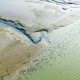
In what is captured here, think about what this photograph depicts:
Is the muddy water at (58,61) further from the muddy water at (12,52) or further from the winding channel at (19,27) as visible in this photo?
the winding channel at (19,27)

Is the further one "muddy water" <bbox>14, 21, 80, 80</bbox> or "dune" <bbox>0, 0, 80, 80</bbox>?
"dune" <bbox>0, 0, 80, 80</bbox>

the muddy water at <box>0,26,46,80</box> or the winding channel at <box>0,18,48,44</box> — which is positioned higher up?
the muddy water at <box>0,26,46,80</box>

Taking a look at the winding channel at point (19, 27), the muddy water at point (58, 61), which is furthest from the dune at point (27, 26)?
the muddy water at point (58, 61)

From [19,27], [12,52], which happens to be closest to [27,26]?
[19,27]

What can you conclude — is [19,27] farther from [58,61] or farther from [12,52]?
[58,61]

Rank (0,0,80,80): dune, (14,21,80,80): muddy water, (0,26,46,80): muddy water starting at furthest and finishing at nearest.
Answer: (0,0,80,80): dune, (0,26,46,80): muddy water, (14,21,80,80): muddy water

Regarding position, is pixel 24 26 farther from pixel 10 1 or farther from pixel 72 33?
pixel 10 1

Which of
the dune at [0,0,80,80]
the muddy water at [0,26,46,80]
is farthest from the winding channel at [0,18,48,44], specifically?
the muddy water at [0,26,46,80]

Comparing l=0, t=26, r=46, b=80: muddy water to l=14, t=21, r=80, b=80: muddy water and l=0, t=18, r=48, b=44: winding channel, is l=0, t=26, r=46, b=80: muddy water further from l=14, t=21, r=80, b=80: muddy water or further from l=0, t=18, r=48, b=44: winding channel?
l=0, t=18, r=48, b=44: winding channel
